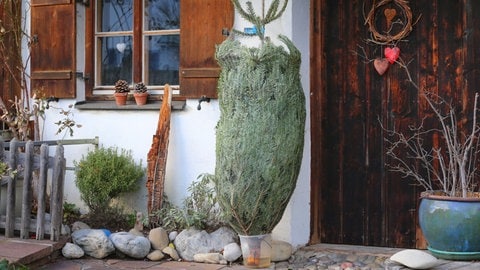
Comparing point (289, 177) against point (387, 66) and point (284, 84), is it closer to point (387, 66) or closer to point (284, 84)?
point (284, 84)

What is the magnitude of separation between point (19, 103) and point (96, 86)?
761mm

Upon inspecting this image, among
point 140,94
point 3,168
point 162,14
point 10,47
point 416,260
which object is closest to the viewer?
point 416,260

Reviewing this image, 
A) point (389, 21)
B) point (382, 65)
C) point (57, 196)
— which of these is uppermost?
point (389, 21)

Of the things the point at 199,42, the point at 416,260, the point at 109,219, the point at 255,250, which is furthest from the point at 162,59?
the point at 416,260

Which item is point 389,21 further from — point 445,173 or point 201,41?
point 201,41

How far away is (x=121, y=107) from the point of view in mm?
6293

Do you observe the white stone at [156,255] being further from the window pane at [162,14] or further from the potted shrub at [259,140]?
the window pane at [162,14]

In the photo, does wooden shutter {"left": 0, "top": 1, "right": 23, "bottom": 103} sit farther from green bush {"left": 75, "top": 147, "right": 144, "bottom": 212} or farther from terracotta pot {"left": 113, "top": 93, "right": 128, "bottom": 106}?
green bush {"left": 75, "top": 147, "right": 144, "bottom": 212}

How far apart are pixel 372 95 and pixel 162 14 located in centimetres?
216

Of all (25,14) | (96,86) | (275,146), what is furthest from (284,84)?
(25,14)

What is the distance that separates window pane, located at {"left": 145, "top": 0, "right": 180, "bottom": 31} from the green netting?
1.39 m

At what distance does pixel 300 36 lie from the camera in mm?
5711

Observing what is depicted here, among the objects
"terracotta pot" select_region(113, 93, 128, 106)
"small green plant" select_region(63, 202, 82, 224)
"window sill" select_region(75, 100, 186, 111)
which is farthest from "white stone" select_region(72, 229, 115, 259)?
"terracotta pot" select_region(113, 93, 128, 106)

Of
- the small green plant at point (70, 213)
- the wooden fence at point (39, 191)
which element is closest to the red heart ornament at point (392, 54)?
the wooden fence at point (39, 191)
